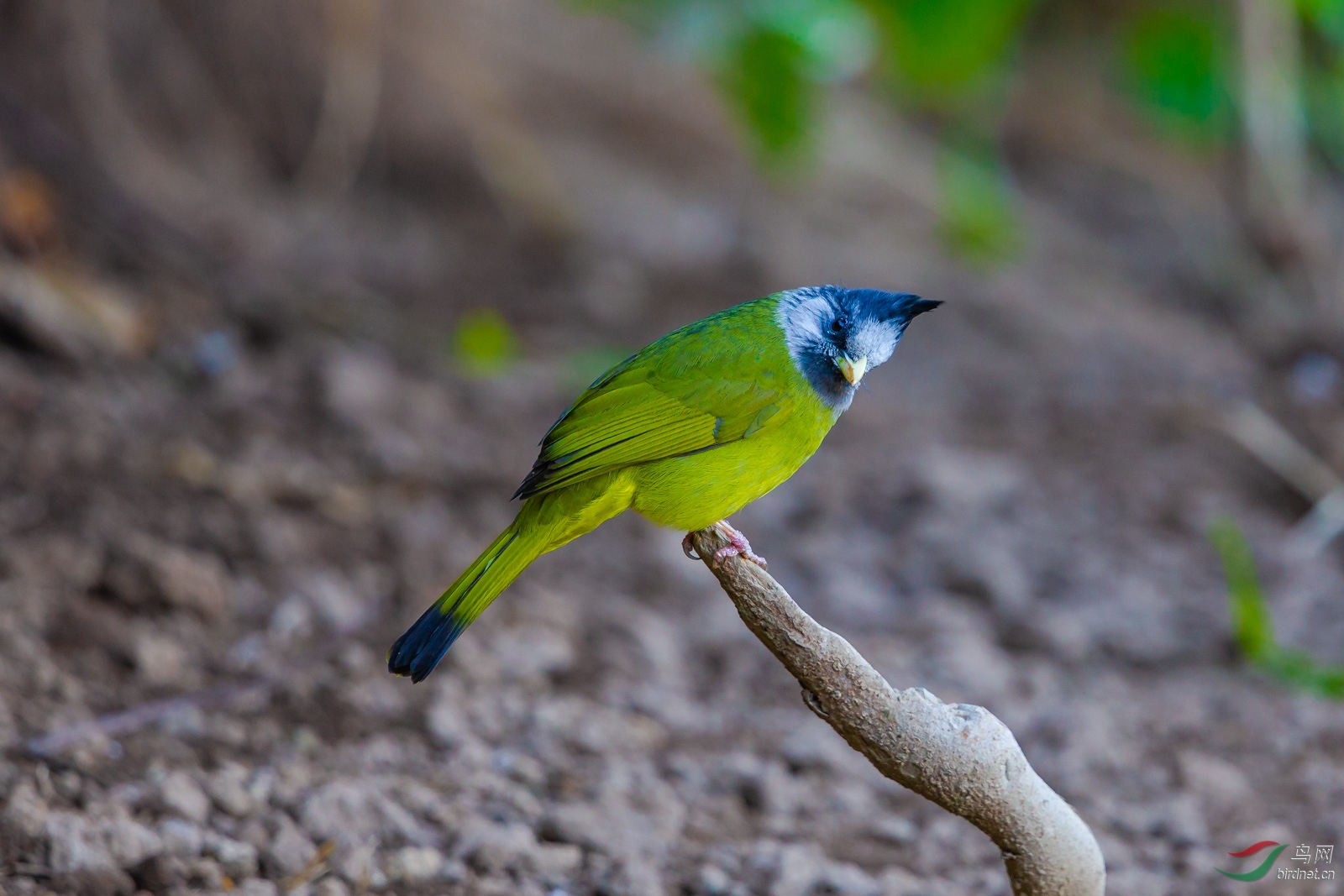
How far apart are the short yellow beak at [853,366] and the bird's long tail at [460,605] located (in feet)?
2.49

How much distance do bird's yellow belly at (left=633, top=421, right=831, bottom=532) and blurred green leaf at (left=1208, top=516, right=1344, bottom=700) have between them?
2052mm

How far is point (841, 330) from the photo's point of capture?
266cm

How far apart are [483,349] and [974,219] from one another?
12.2 feet

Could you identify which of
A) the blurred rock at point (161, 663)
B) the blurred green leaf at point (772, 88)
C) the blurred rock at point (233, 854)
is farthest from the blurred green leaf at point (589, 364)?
the blurred rock at point (233, 854)

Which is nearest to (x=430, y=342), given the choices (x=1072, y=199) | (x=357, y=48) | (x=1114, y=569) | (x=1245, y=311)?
(x=357, y=48)

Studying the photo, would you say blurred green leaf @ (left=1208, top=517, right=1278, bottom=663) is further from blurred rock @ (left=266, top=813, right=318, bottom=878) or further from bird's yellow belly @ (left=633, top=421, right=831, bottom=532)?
blurred rock @ (left=266, top=813, right=318, bottom=878)

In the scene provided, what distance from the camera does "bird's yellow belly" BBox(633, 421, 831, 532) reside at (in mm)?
2621

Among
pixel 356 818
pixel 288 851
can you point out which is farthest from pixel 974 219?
pixel 288 851

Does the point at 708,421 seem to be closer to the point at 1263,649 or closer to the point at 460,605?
the point at 460,605

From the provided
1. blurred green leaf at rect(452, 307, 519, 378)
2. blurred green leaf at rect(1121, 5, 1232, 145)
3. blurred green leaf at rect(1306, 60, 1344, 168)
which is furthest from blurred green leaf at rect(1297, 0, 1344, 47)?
blurred green leaf at rect(452, 307, 519, 378)

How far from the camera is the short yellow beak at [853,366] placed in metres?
2.63

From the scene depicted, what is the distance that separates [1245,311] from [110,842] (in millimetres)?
7254

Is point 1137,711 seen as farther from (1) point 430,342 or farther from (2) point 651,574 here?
(1) point 430,342

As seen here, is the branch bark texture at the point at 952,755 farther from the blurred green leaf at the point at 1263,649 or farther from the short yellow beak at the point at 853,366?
the blurred green leaf at the point at 1263,649
